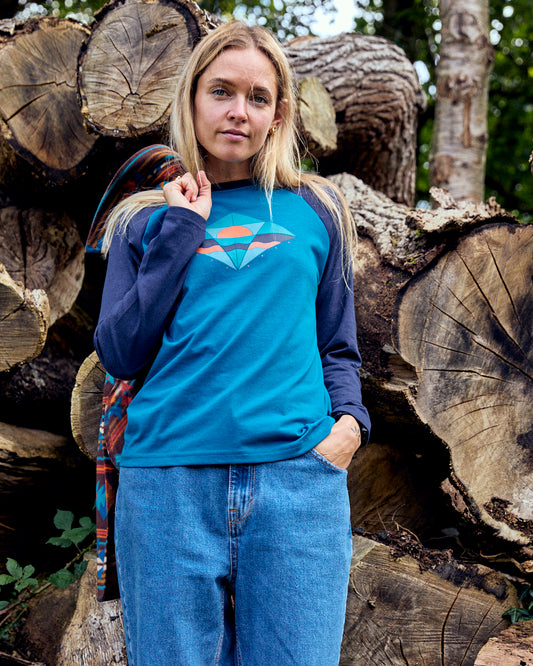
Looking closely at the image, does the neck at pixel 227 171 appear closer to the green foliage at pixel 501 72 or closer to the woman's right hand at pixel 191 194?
the woman's right hand at pixel 191 194

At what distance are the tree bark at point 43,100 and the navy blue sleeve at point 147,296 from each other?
1180mm

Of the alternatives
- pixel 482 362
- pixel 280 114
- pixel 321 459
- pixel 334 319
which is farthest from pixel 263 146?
pixel 482 362

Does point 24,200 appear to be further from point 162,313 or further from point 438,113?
point 438,113

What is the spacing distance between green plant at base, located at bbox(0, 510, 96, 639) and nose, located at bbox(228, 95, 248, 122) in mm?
1676

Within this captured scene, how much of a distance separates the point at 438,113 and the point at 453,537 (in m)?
2.75

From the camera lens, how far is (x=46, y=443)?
2.53 m

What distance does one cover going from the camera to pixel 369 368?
7.29 feet

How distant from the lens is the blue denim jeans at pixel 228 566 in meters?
1.38

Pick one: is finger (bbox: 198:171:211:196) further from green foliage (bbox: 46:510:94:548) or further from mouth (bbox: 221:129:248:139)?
green foliage (bbox: 46:510:94:548)

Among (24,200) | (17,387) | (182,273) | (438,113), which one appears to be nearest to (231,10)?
(438,113)

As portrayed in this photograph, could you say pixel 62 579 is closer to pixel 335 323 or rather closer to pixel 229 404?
pixel 229 404

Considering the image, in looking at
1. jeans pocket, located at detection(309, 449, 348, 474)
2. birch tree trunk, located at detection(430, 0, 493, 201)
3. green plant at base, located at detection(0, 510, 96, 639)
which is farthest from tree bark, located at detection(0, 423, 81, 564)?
birch tree trunk, located at detection(430, 0, 493, 201)

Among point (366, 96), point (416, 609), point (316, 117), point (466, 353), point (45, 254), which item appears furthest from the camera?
point (366, 96)

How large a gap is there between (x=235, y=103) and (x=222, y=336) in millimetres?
691
